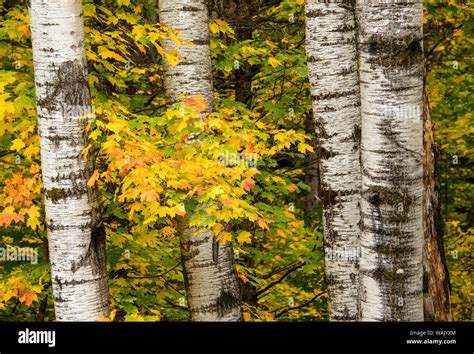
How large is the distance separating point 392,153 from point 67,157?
244 cm

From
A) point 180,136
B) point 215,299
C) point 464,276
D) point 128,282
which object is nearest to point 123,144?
point 180,136

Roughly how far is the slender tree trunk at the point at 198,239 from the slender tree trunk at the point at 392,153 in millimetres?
1920

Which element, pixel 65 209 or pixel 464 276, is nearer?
pixel 65 209

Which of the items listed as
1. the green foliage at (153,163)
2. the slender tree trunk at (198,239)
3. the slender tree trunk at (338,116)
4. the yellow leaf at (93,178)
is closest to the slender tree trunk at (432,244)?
the slender tree trunk at (338,116)

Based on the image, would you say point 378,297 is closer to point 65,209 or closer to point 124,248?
point 65,209

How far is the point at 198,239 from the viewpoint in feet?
21.1

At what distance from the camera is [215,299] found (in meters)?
6.53

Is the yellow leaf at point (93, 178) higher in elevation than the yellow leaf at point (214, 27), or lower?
lower

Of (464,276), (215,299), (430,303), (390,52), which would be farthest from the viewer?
(464,276)

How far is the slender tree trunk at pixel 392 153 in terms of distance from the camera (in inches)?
181

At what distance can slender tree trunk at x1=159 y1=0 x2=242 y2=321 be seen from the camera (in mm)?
6465

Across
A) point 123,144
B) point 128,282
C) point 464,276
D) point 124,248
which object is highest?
point 123,144

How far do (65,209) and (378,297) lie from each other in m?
2.45

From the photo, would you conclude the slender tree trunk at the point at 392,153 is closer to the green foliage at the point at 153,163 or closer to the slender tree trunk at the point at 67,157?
the green foliage at the point at 153,163
